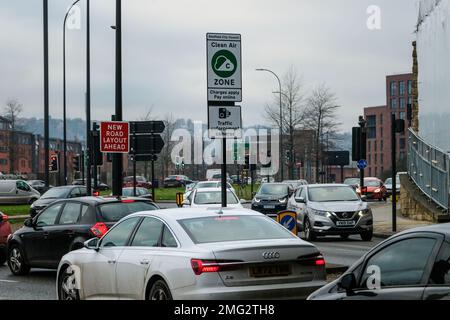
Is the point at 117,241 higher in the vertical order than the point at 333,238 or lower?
higher

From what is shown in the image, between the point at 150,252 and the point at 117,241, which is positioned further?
the point at 117,241

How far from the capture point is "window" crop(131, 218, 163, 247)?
9.91 m

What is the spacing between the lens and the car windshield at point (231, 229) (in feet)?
31.1

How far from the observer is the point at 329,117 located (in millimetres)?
69062

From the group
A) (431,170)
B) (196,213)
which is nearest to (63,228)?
(196,213)

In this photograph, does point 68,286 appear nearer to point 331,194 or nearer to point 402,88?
point 331,194

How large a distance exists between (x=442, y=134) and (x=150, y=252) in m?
27.0

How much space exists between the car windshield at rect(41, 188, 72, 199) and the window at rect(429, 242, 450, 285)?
1309 inches

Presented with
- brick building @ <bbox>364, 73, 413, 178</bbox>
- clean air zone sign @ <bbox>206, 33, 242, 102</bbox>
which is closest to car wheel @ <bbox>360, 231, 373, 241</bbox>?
clean air zone sign @ <bbox>206, 33, 242, 102</bbox>

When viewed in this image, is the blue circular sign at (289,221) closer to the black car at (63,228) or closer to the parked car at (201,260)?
the black car at (63,228)

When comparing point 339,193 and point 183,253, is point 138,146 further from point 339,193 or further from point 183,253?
point 183,253

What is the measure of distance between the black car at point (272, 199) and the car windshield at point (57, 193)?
8.49 meters
